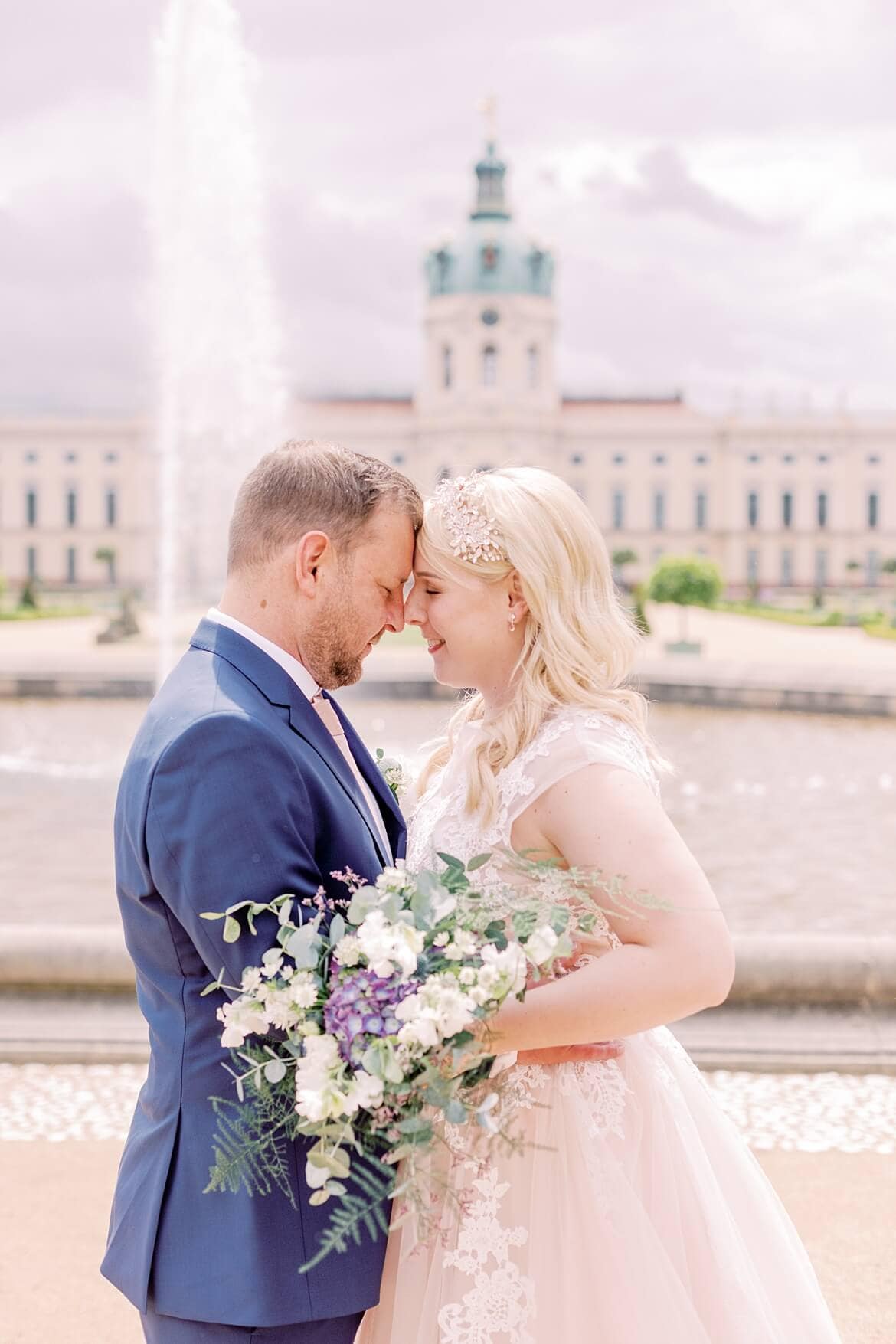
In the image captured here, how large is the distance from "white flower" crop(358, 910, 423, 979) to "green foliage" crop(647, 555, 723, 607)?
21.7 metres

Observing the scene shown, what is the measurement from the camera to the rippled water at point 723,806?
695 centimetres

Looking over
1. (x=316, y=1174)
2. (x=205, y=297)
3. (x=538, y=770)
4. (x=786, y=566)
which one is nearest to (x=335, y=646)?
(x=538, y=770)

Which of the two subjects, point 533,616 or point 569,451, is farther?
point 569,451

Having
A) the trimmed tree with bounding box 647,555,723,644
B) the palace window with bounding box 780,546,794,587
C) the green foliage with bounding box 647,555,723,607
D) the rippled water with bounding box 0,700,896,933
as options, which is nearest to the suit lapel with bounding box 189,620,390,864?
the rippled water with bounding box 0,700,896,933

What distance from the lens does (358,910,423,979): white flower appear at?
1474 mm

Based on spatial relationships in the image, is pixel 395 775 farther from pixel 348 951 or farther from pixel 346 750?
pixel 348 951

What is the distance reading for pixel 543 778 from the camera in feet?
5.98

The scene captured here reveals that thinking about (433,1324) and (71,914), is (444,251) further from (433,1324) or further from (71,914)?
(433,1324)

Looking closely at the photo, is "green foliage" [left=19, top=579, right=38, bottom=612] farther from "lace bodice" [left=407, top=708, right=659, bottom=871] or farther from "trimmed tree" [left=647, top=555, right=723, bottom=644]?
"lace bodice" [left=407, top=708, right=659, bottom=871]

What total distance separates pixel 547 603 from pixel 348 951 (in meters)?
0.62

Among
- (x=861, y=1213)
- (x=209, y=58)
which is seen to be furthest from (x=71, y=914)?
(x=209, y=58)

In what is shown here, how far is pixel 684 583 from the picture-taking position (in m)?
23.0

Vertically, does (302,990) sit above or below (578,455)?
below

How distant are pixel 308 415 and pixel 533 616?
6589 cm
